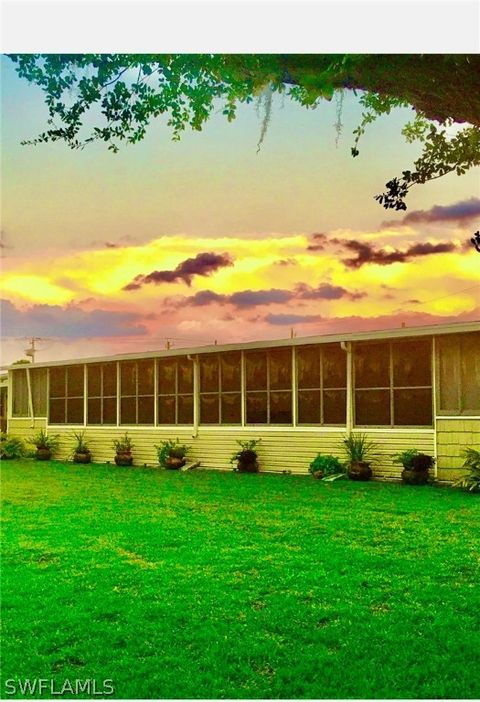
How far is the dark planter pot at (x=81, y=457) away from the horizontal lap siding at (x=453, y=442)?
9.24 m

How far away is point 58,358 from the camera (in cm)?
1934

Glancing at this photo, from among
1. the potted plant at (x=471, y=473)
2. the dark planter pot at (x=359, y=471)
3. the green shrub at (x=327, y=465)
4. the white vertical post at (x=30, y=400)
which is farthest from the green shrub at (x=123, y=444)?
the potted plant at (x=471, y=473)

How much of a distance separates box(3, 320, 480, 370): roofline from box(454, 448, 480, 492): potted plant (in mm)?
2023

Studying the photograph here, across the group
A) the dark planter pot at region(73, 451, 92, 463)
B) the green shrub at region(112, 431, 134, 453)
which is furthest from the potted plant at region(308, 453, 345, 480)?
the dark planter pot at region(73, 451, 92, 463)

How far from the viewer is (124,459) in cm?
1664

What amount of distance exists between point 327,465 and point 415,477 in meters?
1.77

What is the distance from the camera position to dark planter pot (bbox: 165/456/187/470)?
Answer: 15414 millimetres

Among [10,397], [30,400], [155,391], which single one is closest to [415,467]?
[155,391]

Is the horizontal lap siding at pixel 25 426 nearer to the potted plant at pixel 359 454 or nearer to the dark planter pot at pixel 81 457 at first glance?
the dark planter pot at pixel 81 457

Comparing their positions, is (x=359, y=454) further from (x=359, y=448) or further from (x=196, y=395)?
(x=196, y=395)

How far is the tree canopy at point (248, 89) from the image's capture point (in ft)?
11.5

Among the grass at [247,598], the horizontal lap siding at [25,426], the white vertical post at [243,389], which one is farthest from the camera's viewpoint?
the horizontal lap siding at [25,426]

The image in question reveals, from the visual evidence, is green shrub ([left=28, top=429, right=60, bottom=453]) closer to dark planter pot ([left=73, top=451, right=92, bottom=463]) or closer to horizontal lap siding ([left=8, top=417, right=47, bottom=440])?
horizontal lap siding ([left=8, top=417, right=47, bottom=440])

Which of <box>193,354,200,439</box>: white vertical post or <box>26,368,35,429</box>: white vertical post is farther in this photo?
<box>26,368,35,429</box>: white vertical post
